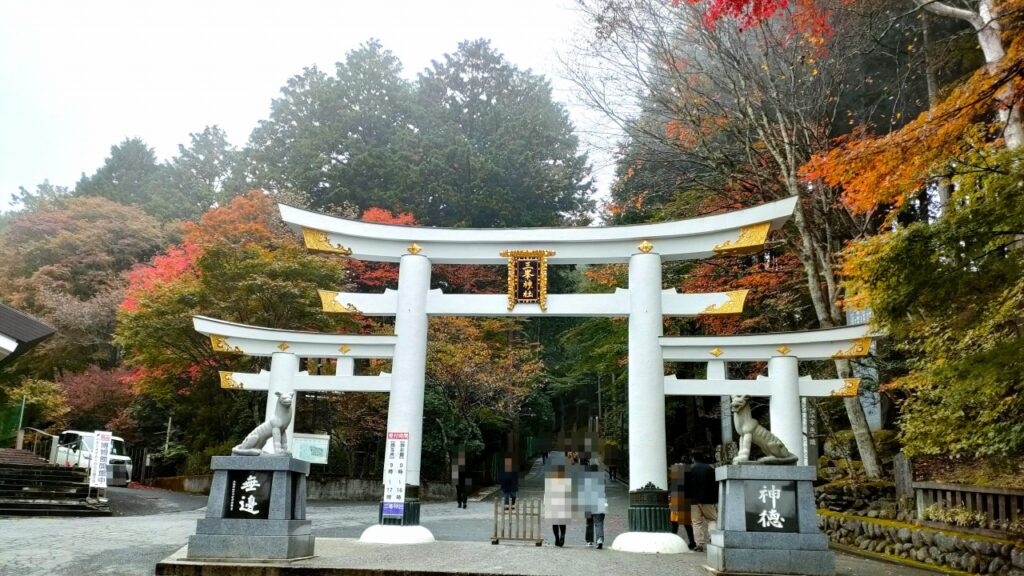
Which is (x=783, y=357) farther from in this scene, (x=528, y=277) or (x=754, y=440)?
Answer: (x=528, y=277)

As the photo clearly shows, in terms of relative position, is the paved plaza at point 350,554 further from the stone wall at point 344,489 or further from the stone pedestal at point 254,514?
the stone wall at point 344,489

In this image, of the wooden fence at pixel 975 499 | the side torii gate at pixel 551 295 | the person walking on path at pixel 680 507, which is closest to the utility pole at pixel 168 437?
the side torii gate at pixel 551 295

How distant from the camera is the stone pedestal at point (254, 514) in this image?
7660mm

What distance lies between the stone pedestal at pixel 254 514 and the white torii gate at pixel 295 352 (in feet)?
9.65

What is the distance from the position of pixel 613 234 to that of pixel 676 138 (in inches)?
266

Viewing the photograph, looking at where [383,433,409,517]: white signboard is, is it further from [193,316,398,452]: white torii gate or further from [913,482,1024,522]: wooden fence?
[913,482,1024,522]: wooden fence

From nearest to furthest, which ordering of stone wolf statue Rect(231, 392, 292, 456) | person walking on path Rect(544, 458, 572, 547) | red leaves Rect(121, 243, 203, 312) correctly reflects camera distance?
stone wolf statue Rect(231, 392, 292, 456) < person walking on path Rect(544, 458, 572, 547) < red leaves Rect(121, 243, 203, 312)

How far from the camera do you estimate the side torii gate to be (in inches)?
393

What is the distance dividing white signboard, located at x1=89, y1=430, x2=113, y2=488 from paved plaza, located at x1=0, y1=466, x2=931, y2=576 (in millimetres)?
2026

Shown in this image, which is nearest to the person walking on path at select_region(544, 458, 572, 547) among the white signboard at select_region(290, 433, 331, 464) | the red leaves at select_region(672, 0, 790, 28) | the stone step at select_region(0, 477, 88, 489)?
the red leaves at select_region(672, 0, 790, 28)

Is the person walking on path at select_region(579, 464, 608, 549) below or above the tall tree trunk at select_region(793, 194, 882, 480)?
below

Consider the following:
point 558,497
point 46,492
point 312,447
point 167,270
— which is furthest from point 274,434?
point 167,270

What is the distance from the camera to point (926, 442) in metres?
9.20

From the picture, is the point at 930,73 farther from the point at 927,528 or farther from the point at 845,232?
the point at 927,528
